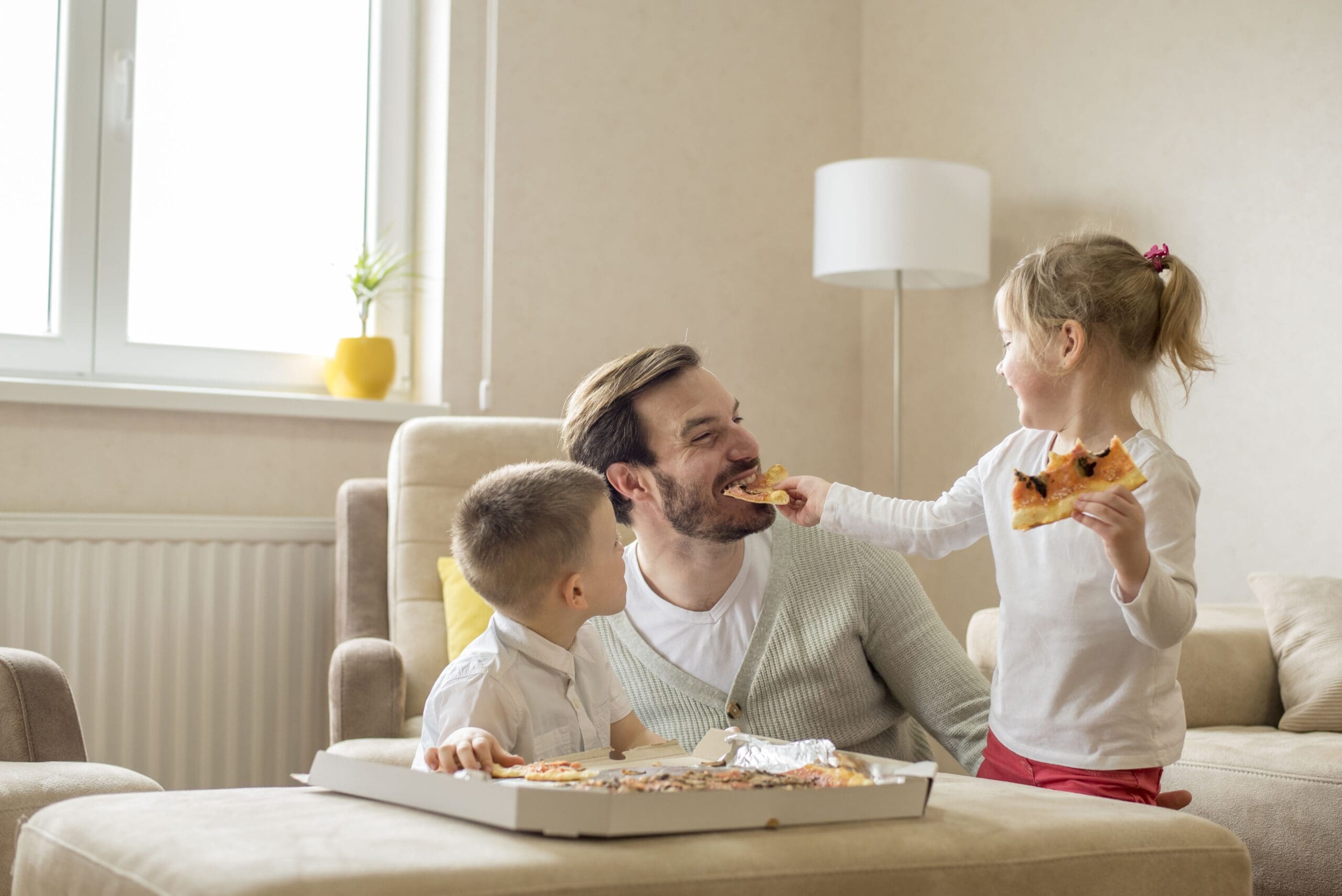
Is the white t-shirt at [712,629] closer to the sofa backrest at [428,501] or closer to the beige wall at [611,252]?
the sofa backrest at [428,501]

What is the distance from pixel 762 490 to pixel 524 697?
50 cm

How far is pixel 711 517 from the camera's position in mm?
1700

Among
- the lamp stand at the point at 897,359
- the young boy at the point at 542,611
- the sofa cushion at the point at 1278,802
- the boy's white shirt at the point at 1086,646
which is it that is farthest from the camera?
the lamp stand at the point at 897,359

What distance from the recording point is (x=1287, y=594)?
8.30 feet

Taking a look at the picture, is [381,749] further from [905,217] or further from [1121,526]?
[905,217]

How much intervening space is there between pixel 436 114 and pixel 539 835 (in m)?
3.10

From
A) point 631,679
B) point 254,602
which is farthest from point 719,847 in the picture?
point 254,602

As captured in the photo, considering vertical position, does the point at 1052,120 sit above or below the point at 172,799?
above

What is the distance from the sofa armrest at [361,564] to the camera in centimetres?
272

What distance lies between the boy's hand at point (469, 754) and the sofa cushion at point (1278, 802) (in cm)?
144

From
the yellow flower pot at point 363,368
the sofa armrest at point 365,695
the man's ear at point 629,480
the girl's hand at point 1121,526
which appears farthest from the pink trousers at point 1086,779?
the yellow flower pot at point 363,368

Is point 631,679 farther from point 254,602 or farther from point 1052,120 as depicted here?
point 1052,120

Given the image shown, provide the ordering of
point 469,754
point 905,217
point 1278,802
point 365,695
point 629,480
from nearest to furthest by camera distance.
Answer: point 469,754 < point 629,480 < point 1278,802 < point 365,695 < point 905,217

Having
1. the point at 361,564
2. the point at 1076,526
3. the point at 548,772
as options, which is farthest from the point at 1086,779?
the point at 361,564
